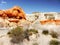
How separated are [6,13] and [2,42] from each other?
6.00 meters

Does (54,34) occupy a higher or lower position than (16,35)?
lower

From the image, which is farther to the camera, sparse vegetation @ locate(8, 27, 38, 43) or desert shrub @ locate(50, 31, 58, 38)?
Answer: desert shrub @ locate(50, 31, 58, 38)

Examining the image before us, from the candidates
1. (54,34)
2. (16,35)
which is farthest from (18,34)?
(54,34)

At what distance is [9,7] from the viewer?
1572 centimetres

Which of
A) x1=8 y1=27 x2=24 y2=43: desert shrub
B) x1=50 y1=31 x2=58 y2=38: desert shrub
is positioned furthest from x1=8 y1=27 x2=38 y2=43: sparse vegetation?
x1=50 y1=31 x2=58 y2=38: desert shrub

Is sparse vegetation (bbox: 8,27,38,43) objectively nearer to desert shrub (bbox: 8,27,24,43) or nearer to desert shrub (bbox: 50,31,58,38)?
desert shrub (bbox: 8,27,24,43)

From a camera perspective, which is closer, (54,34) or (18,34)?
(18,34)

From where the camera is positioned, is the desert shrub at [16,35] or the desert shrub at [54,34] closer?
the desert shrub at [16,35]

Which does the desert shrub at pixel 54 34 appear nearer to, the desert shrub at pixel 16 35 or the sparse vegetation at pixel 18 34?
the sparse vegetation at pixel 18 34

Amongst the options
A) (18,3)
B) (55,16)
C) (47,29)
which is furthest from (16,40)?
(55,16)

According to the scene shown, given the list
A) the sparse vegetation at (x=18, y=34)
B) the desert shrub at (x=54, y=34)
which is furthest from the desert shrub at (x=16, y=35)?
the desert shrub at (x=54, y=34)

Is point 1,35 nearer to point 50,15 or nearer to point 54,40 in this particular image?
point 54,40

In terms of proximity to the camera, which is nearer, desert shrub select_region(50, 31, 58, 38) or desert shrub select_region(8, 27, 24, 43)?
desert shrub select_region(8, 27, 24, 43)

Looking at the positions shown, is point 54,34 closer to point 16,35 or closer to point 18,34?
point 18,34
